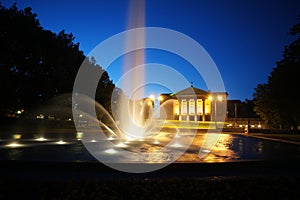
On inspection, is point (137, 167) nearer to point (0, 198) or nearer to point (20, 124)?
point (0, 198)

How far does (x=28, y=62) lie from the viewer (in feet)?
122

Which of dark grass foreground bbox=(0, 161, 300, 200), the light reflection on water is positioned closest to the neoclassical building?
the light reflection on water

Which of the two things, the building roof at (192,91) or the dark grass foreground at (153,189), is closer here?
the dark grass foreground at (153,189)

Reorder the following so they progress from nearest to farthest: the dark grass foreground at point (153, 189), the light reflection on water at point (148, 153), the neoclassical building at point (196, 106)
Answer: the dark grass foreground at point (153, 189), the light reflection on water at point (148, 153), the neoclassical building at point (196, 106)

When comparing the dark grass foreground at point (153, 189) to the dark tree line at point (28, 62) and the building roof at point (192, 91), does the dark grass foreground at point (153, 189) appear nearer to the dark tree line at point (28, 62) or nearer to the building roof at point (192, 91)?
the dark tree line at point (28, 62)

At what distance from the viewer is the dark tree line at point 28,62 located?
35750mm

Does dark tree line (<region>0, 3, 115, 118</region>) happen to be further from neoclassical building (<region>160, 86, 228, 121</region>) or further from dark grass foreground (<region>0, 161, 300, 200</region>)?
neoclassical building (<region>160, 86, 228, 121</region>)

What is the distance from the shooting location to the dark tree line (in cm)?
3575

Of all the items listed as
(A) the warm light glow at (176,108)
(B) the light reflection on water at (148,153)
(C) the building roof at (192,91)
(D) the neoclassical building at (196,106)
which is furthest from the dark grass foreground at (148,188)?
(A) the warm light glow at (176,108)

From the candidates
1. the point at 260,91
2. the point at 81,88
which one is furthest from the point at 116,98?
the point at 260,91

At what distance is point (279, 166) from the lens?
33.3 ft

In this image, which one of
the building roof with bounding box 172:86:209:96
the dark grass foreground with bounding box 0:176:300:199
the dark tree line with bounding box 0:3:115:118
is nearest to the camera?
the dark grass foreground with bounding box 0:176:300:199

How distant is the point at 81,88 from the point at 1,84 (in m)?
13.6

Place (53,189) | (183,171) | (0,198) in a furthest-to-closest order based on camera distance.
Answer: (183,171)
(53,189)
(0,198)
